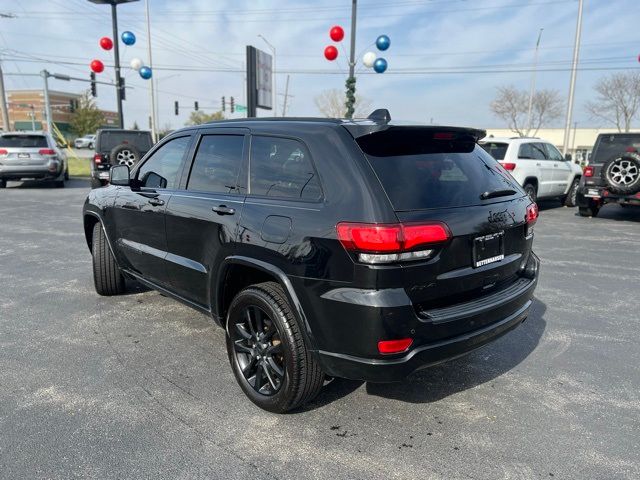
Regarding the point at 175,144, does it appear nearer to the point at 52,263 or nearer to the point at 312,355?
the point at 312,355

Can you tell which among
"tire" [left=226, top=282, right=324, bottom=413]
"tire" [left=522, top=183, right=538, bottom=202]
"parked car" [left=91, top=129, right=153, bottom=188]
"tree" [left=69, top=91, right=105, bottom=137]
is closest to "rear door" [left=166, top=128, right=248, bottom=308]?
"tire" [left=226, top=282, right=324, bottom=413]

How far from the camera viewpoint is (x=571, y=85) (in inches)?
830

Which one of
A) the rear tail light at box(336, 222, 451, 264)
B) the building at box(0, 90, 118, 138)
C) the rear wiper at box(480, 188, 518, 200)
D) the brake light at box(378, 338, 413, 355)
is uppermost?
the building at box(0, 90, 118, 138)

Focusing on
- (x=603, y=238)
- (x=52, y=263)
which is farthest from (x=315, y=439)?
(x=603, y=238)

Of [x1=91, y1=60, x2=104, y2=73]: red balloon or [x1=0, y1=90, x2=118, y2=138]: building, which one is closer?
[x1=91, y1=60, x2=104, y2=73]: red balloon

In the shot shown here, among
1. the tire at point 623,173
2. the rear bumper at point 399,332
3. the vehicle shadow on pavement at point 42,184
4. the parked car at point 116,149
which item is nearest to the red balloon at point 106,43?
the vehicle shadow on pavement at point 42,184

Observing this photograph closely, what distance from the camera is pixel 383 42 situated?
16.3 meters

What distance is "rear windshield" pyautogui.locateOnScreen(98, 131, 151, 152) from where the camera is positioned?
13914mm

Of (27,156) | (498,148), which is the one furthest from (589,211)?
(27,156)

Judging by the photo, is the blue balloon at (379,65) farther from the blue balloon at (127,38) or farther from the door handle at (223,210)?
the door handle at (223,210)

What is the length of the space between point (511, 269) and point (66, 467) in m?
2.76

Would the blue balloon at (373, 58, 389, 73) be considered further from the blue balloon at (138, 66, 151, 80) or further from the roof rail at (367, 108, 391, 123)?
the roof rail at (367, 108, 391, 123)

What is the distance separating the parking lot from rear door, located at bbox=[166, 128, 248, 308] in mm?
667

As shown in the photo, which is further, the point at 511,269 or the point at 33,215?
the point at 33,215
